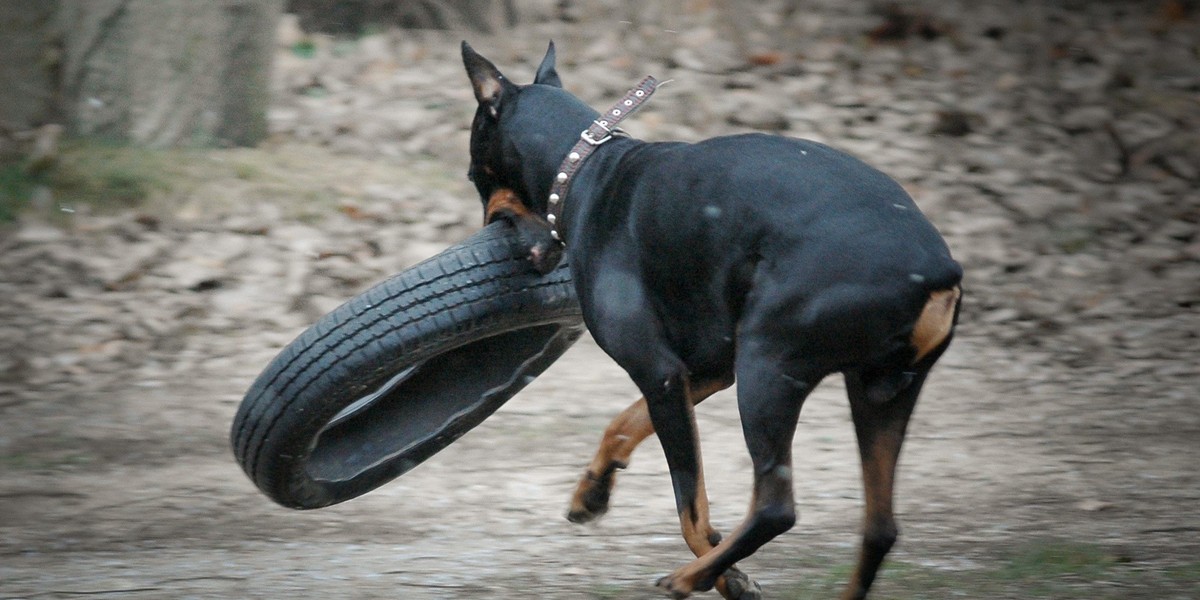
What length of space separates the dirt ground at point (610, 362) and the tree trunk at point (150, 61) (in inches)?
13.8

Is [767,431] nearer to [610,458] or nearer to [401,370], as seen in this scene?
[610,458]

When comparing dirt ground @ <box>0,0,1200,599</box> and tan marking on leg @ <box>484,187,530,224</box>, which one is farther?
tan marking on leg @ <box>484,187,530,224</box>

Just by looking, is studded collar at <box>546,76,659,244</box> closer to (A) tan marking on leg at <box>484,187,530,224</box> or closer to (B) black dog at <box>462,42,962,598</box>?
(B) black dog at <box>462,42,962,598</box>

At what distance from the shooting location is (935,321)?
3764mm

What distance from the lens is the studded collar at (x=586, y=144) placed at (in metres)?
4.73

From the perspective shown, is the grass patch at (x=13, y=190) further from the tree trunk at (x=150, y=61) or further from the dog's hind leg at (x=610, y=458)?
the dog's hind leg at (x=610, y=458)

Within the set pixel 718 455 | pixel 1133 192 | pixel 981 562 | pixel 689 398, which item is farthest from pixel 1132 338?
pixel 689 398

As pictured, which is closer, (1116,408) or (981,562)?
(981,562)

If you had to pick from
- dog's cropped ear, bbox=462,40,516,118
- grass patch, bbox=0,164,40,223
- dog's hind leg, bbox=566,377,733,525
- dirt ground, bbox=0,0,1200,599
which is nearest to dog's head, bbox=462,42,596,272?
dog's cropped ear, bbox=462,40,516,118

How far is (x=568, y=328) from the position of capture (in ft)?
17.9

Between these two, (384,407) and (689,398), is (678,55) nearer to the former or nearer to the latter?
(384,407)

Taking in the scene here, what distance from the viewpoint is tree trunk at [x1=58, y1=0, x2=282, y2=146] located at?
8.97 m

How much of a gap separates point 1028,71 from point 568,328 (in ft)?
23.7

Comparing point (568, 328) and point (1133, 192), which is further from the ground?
point (568, 328)
